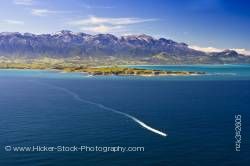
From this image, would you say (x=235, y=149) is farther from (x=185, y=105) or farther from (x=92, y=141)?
(x=185, y=105)

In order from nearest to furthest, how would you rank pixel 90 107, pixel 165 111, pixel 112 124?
pixel 112 124, pixel 165 111, pixel 90 107

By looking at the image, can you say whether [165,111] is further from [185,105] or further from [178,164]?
[178,164]

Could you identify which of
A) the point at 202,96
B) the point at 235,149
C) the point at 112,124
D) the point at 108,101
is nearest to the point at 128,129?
the point at 112,124

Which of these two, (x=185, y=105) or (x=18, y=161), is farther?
(x=185, y=105)

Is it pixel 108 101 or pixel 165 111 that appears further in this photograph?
pixel 108 101

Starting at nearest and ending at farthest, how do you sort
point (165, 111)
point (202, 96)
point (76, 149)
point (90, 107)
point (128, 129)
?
point (76, 149)
point (128, 129)
point (165, 111)
point (90, 107)
point (202, 96)

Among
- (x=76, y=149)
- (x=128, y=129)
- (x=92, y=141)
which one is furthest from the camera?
(x=128, y=129)

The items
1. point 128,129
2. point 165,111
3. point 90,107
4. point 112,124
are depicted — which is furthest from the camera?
point 90,107

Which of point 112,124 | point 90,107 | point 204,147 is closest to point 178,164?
point 204,147

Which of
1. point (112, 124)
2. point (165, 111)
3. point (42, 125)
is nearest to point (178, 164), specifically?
point (112, 124)
